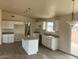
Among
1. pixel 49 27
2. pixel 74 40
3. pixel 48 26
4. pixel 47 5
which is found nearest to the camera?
pixel 47 5

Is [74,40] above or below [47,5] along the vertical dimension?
below

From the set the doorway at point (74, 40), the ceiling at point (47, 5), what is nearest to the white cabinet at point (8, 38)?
the ceiling at point (47, 5)

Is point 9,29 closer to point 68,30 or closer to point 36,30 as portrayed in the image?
point 36,30

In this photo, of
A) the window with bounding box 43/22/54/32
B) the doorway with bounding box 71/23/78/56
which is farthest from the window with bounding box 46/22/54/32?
the doorway with bounding box 71/23/78/56

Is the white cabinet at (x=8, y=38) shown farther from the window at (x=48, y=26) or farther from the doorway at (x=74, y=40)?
the doorway at (x=74, y=40)

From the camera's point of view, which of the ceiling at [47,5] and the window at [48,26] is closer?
the ceiling at [47,5]

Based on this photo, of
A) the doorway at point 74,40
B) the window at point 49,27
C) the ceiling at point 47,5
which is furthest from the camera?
the window at point 49,27

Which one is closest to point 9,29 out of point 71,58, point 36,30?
point 36,30

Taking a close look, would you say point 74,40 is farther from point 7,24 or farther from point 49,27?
point 7,24

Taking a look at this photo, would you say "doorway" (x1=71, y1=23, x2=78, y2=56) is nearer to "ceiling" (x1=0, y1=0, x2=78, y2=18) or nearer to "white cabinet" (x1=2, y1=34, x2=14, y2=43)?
"ceiling" (x1=0, y1=0, x2=78, y2=18)

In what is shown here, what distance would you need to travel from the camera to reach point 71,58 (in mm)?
5895

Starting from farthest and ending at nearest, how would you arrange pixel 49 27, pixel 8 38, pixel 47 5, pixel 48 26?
pixel 8 38 → pixel 48 26 → pixel 49 27 → pixel 47 5

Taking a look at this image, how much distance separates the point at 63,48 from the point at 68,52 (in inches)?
22.0

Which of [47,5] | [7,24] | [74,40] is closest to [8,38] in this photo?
[7,24]
